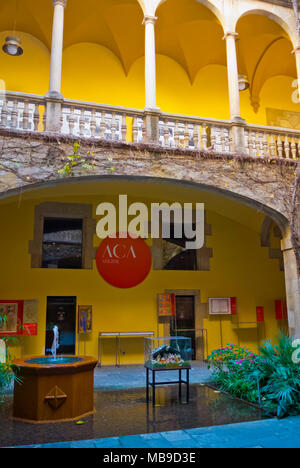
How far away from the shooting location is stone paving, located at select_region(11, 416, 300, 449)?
3754mm

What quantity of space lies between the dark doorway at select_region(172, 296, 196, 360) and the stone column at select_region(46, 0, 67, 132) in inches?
215

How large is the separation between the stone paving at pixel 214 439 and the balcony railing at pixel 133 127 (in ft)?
15.4

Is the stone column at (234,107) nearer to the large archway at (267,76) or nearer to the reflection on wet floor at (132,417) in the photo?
the large archway at (267,76)

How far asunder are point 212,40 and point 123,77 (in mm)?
2553

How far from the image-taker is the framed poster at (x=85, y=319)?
8.87 meters

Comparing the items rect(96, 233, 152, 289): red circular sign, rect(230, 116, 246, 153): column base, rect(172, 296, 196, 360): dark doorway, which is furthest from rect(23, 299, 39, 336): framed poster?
rect(230, 116, 246, 153): column base

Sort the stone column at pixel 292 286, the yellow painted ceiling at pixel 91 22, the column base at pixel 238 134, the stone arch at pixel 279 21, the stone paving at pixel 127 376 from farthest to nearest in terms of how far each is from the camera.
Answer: the yellow painted ceiling at pixel 91 22, the stone arch at pixel 279 21, the column base at pixel 238 134, the stone column at pixel 292 286, the stone paving at pixel 127 376

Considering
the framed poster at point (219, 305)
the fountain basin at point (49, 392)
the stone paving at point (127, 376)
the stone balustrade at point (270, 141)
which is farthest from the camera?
the framed poster at point (219, 305)

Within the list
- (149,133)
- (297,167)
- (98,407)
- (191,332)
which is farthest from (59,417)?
(297,167)

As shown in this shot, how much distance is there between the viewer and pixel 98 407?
17.4ft

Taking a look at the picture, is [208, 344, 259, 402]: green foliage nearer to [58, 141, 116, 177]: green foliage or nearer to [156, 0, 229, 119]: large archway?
[58, 141, 116, 177]: green foliage

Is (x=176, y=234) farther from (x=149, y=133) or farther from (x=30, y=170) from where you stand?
(x=30, y=170)

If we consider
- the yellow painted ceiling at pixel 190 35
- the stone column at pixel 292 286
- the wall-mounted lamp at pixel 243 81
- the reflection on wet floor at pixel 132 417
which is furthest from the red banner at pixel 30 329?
the yellow painted ceiling at pixel 190 35
